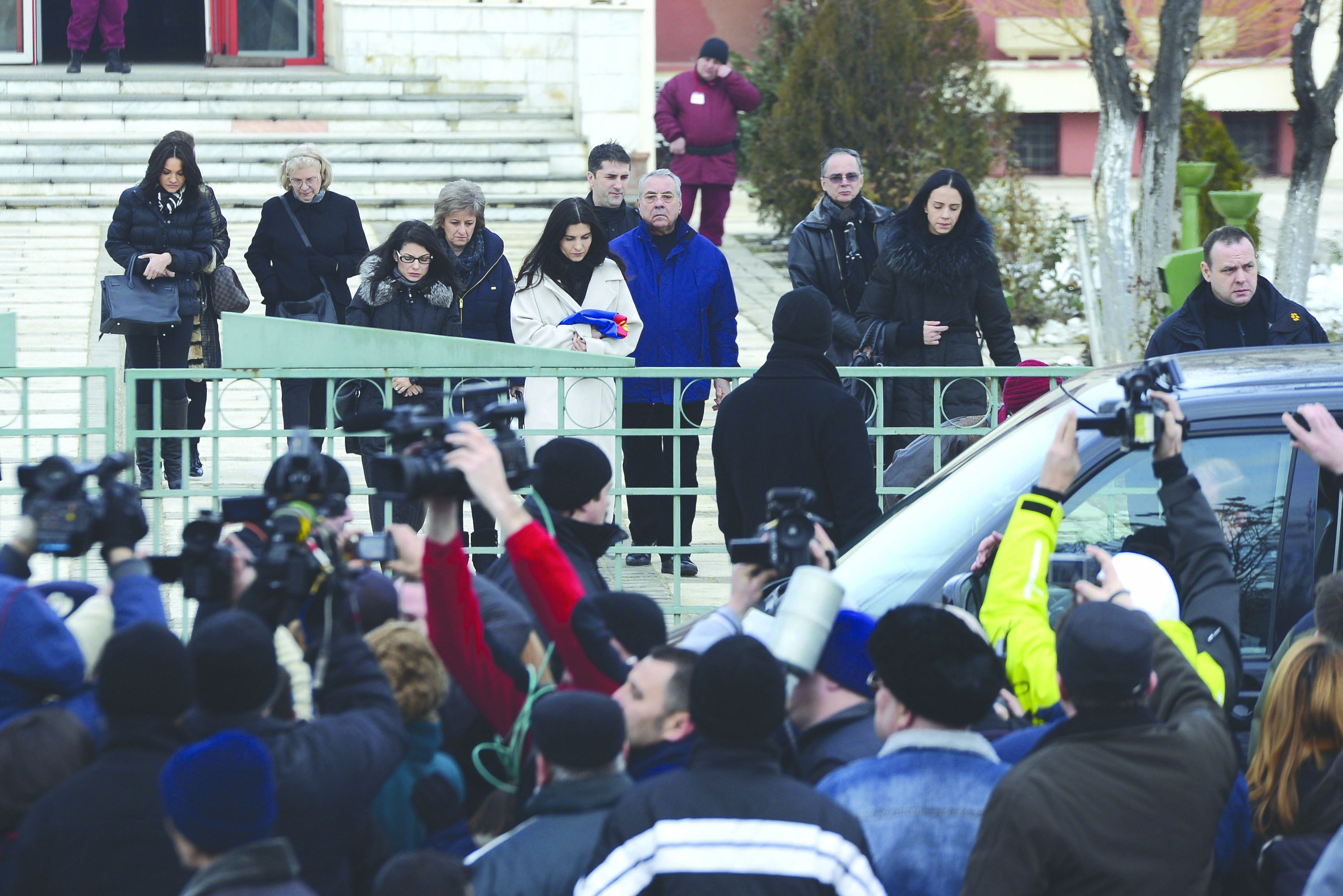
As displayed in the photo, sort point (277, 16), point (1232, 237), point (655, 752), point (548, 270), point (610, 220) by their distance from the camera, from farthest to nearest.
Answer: point (277, 16), point (610, 220), point (548, 270), point (1232, 237), point (655, 752)

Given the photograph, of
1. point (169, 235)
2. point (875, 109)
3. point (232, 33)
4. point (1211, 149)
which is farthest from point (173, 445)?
point (232, 33)

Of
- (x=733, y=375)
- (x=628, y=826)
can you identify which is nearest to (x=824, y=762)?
(x=628, y=826)

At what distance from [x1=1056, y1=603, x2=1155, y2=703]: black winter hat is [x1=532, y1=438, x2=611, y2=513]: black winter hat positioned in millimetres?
1358

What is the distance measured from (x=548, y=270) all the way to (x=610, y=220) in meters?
1.26

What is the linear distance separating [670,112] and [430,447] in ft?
38.2

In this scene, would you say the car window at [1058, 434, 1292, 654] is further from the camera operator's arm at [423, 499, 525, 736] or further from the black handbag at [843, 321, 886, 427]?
the black handbag at [843, 321, 886, 427]

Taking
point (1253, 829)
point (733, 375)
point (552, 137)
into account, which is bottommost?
point (1253, 829)

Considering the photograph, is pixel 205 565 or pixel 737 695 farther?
pixel 205 565

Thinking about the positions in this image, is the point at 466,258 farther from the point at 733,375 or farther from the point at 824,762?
the point at 824,762

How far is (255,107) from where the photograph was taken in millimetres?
18328

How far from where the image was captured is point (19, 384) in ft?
36.4

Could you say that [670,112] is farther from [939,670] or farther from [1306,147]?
[939,670]

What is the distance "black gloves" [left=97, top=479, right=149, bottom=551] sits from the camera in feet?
11.2

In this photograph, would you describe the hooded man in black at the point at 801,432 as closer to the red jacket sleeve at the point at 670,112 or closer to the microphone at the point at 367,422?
the microphone at the point at 367,422
